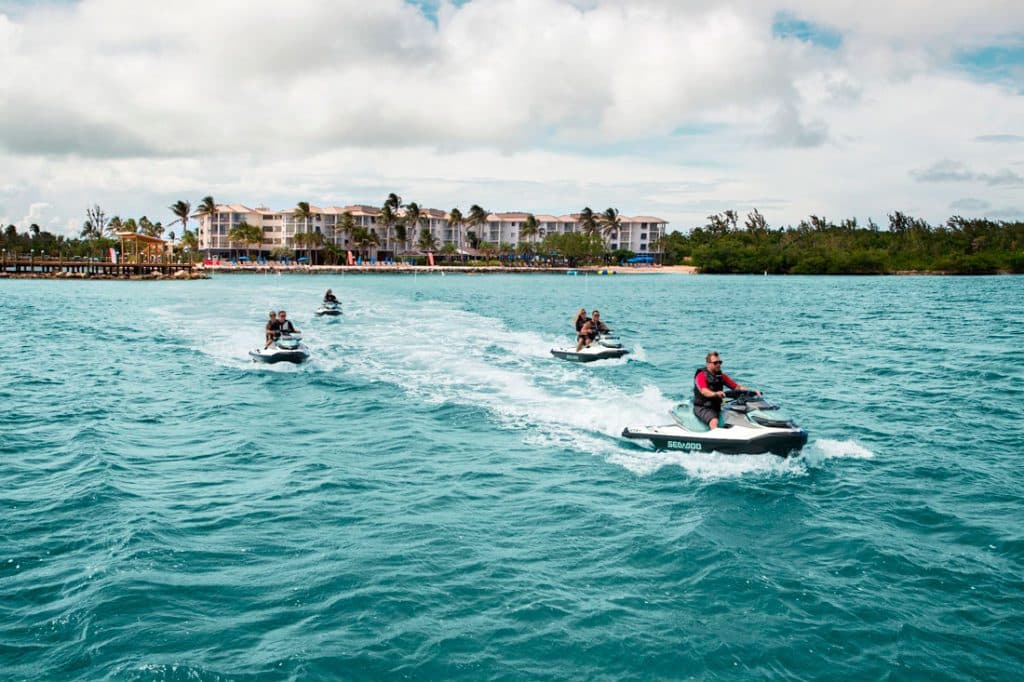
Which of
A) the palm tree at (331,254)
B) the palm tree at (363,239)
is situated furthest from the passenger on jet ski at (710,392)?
the palm tree at (331,254)

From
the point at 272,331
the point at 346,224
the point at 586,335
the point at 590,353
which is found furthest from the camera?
the point at 346,224

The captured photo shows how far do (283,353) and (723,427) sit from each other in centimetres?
1904

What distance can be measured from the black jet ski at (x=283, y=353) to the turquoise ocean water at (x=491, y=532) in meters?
1.14

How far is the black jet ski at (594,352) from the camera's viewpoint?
3219 cm

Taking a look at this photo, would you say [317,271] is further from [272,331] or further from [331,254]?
[272,331]

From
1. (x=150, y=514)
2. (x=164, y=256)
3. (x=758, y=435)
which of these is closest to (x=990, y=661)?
(x=758, y=435)

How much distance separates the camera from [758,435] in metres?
16.4

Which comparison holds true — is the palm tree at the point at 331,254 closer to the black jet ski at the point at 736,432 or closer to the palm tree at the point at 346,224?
the palm tree at the point at 346,224

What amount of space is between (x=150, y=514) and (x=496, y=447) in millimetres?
7821

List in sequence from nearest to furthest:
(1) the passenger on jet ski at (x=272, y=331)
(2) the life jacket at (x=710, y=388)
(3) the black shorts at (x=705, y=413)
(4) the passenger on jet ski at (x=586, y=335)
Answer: (3) the black shorts at (x=705, y=413) → (2) the life jacket at (x=710, y=388) → (1) the passenger on jet ski at (x=272, y=331) → (4) the passenger on jet ski at (x=586, y=335)

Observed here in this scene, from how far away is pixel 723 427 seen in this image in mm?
17109

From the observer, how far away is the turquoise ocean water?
9.16 meters

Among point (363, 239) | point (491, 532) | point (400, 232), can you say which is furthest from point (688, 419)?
point (400, 232)

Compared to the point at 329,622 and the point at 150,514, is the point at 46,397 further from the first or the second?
the point at 329,622
